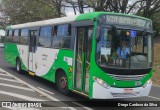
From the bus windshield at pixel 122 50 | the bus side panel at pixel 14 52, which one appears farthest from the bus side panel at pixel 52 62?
the bus side panel at pixel 14 52

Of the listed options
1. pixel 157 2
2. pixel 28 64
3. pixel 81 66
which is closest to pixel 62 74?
pixel 81 66

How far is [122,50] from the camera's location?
1001 centimetres

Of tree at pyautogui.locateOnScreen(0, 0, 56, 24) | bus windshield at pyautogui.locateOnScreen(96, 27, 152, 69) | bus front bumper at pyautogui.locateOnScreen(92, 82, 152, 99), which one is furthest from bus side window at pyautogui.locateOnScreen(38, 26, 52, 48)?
tree at pyautogui.locateOnScreen(0, 0, 56, 24)

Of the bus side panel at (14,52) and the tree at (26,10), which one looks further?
the tree at (26,10)

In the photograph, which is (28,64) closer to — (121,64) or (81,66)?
(81,66)

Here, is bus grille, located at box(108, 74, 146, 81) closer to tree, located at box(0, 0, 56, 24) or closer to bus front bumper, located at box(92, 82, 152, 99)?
bus front bumper, located at box(92, 82, 152, 99)

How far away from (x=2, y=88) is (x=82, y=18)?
4.29 m

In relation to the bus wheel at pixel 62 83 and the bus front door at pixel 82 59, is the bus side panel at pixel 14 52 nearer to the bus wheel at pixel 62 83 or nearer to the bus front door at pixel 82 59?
the bus wheel at pixel 62 83

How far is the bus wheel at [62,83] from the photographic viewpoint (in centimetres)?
1198

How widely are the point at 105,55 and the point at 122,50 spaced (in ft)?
1.86

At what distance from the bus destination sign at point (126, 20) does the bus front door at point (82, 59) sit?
63cm

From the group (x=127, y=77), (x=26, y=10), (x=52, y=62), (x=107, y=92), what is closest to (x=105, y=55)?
(x=127, y=77)

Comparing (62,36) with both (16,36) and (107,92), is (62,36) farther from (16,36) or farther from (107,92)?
(16,36)

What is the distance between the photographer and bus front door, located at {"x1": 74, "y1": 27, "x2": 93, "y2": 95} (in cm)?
1042
